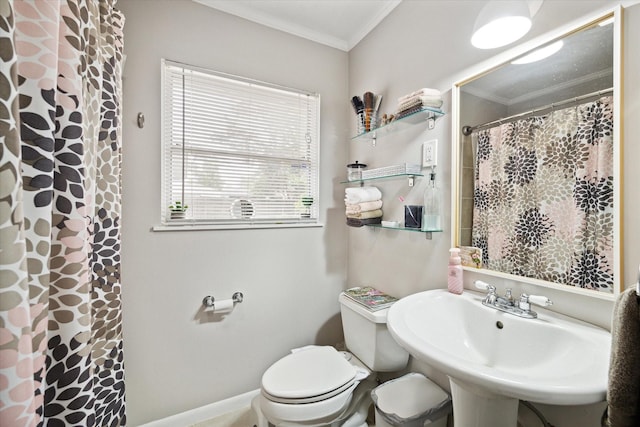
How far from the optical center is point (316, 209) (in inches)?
76.4

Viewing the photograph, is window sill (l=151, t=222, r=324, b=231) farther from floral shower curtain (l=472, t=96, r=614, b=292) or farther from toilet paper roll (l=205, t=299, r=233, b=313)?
floral shower curtain (l=472, t=96, r=614, b=292)

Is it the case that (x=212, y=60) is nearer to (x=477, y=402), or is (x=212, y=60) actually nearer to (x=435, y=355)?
(x=435, y=355)

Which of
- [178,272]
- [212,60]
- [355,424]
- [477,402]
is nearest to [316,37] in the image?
[212,60]

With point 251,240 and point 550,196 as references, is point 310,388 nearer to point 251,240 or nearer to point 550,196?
point 251,240

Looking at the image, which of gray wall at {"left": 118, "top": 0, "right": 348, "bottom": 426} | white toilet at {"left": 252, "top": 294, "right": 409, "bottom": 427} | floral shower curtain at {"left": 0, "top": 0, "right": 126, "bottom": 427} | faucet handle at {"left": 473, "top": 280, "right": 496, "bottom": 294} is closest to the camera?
floral shower curtain at {"left": 0, "top": 0, "right": 126, "bottom": 427}

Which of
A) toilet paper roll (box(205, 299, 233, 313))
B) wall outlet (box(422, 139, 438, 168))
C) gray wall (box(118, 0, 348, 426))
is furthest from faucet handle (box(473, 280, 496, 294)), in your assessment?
toilet paper roll (box(205, 299, 233, 313))

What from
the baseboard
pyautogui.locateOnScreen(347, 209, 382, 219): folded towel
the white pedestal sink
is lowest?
the baseboard

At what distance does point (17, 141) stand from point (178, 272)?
4.10ft

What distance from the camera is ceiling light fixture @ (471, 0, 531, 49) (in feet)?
3.12

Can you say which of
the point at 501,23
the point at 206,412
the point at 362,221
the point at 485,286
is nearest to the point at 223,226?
the point at 362,221

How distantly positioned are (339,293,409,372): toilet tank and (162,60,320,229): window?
0.75 metres

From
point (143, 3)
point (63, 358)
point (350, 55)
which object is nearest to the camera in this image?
point (63, 358)

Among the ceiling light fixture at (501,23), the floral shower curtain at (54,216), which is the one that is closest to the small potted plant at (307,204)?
the floral shower curtain at (54,216)

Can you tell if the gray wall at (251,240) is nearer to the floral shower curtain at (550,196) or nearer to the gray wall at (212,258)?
the gray wall at (212,258)
